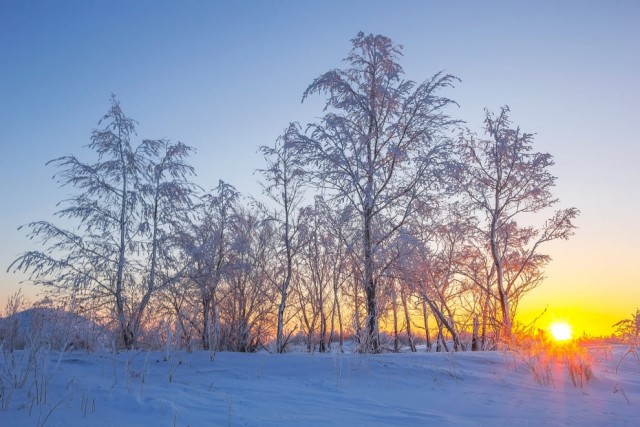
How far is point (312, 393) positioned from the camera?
4.91 meters

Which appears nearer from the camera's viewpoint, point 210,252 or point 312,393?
point 312,393

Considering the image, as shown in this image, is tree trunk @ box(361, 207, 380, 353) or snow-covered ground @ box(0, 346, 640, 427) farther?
tree trunk @ box(361, 207, 380, 353)

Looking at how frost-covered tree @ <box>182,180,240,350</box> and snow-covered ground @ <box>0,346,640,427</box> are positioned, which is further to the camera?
frost-covered tree @ <box>182,180,240,350</box>

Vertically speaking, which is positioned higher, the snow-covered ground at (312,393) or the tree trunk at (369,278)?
the tree trunk at (369,278)

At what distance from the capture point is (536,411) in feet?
13.6

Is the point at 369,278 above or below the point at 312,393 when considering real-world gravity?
above

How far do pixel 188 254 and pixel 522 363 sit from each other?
9004 mm

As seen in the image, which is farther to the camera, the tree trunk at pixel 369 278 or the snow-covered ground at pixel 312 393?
the tree trunk at pixel 369 278

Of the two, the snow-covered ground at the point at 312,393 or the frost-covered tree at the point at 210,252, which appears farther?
the frost-covered tree at the point at 210,252

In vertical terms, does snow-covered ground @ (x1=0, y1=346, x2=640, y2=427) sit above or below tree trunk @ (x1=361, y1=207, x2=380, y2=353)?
below

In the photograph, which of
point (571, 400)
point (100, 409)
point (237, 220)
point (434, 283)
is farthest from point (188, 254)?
point (571, 400)

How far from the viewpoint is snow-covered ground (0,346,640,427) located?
367 cm

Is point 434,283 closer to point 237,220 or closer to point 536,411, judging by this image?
point 237,220

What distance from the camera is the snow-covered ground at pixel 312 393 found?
367 centimetres
